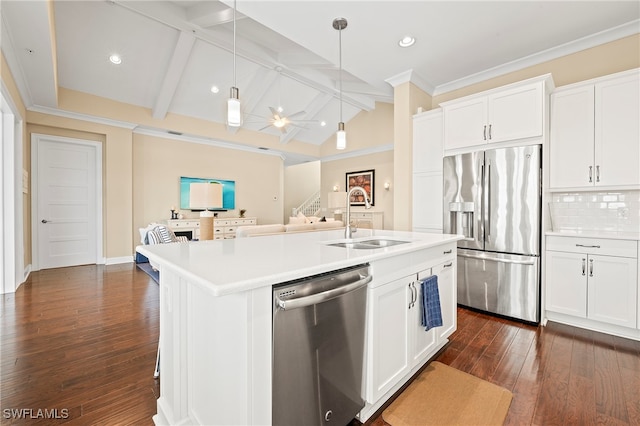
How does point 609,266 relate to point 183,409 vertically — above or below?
above

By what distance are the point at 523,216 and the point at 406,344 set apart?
2108 millimetres

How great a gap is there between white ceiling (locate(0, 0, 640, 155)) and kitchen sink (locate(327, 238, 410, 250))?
7.25 feet

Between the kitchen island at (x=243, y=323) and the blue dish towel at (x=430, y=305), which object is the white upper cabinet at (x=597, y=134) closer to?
the kitchen island at (x=243, y=323)

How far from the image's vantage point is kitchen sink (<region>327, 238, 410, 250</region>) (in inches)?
86.0

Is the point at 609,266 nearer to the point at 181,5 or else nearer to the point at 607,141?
the point at 607,141

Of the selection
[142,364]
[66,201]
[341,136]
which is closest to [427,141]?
[341,136]

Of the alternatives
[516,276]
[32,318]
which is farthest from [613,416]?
[32,318]

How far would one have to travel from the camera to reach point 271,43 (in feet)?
16.8

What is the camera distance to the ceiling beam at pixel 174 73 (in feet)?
15.2

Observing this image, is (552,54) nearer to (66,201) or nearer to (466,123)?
(466,123)

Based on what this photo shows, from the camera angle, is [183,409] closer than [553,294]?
Yes

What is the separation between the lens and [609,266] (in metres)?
2.64

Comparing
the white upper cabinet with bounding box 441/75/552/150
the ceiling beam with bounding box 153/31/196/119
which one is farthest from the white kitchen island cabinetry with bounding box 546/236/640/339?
the ceiling beam with bounding box 153/31/196/119

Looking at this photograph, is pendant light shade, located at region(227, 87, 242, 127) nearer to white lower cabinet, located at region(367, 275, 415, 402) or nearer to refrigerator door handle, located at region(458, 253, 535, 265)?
white lower cabinet, located at region(367, 275, 415, 402)
